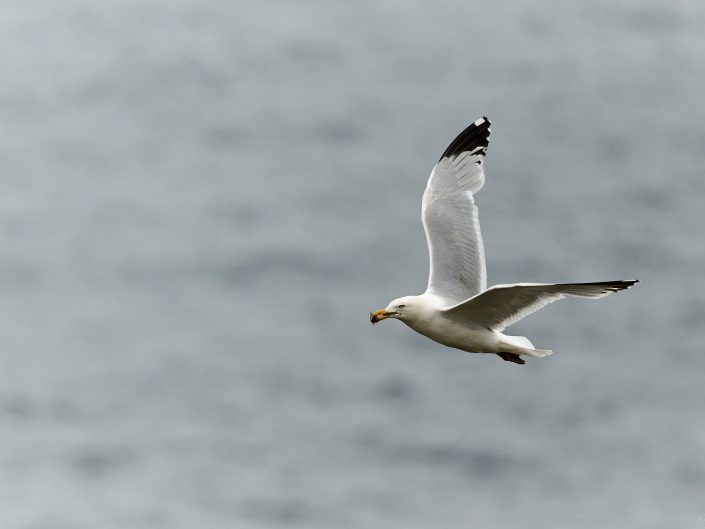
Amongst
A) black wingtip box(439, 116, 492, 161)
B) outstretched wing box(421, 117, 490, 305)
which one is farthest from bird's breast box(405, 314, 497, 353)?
black wingtip box(439, 116, 492, 161)

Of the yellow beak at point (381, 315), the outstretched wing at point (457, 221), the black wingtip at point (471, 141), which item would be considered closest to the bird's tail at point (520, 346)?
the outstretched wing at point (457, 221)

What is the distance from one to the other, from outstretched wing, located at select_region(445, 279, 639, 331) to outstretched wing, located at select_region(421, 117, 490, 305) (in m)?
0.94

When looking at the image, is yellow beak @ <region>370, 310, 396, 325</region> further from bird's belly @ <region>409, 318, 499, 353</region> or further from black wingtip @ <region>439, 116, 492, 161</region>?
black wingtip @ <region>439, 116, 492, 161</region>

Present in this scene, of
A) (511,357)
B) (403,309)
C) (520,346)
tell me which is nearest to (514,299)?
(520,346)

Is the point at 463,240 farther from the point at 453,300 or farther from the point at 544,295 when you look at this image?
the point at 544,295

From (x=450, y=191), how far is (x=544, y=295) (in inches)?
148

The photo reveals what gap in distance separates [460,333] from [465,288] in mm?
1212

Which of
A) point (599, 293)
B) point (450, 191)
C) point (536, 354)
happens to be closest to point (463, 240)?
point (450, 191)

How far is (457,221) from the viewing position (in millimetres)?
15953

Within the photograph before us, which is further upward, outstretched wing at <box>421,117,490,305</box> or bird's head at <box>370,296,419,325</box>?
outstretched wing at <box>421,117,490,305</box>

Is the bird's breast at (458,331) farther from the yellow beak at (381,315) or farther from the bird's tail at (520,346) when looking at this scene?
the yellow beak at (381,315)

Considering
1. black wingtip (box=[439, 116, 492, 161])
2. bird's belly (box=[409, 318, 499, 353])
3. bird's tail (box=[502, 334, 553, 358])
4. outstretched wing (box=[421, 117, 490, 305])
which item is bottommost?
bird's tail (box=[502, 334, 553, 358])

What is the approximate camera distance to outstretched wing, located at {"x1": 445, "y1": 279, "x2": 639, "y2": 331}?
Result: 12102 millimetres

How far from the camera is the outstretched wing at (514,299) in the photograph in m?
12.1
